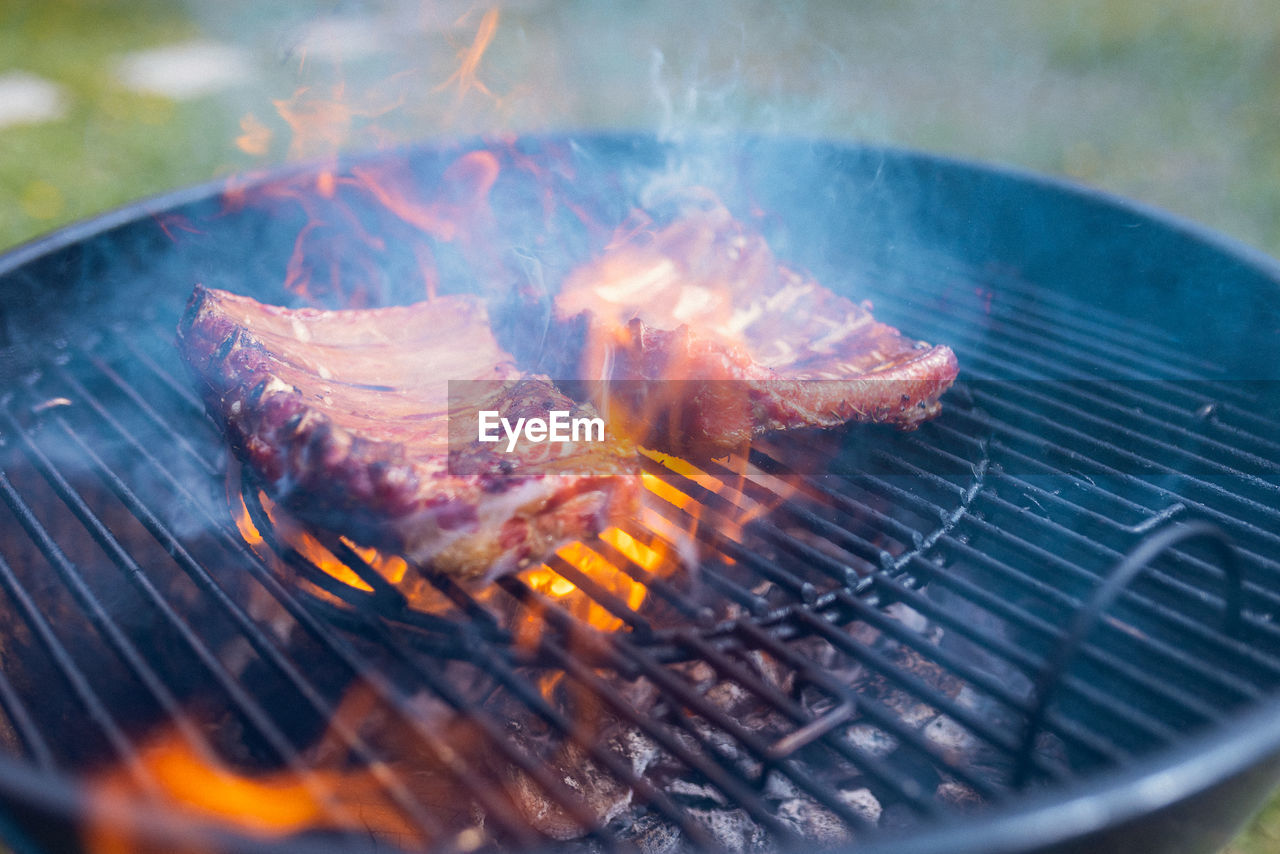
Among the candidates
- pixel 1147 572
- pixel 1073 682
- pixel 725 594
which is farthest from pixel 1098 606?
pixel 725 594

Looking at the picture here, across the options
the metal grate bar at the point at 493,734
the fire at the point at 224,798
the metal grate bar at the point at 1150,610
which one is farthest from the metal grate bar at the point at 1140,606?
the fire at the point at 224,798

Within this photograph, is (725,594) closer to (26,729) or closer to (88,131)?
(26,729)

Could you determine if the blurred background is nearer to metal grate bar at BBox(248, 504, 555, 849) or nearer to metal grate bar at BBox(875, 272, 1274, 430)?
metal grate bar at BBox(875, 272, 1274, 430)

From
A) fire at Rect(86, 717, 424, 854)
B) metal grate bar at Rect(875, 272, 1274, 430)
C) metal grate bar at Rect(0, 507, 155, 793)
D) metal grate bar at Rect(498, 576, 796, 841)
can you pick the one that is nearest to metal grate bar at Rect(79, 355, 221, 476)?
metal grate bar at Rect(0, 507, 155, 793)

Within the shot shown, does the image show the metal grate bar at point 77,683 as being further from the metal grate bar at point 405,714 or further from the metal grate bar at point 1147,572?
the metal grate bar at point 1147,572

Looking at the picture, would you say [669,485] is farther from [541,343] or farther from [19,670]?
[19,670]
